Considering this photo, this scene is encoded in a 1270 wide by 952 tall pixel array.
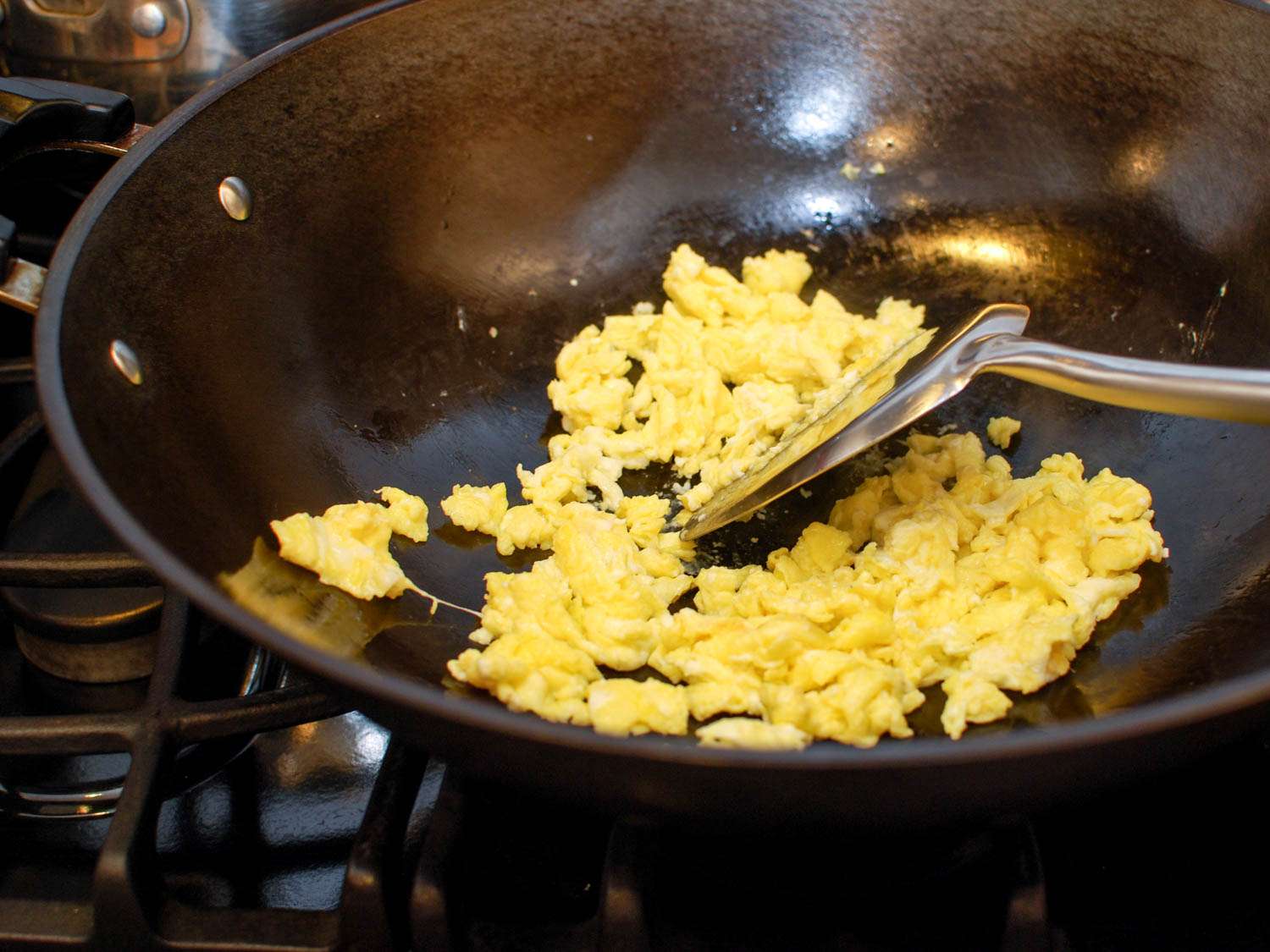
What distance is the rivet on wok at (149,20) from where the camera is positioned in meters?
1.60

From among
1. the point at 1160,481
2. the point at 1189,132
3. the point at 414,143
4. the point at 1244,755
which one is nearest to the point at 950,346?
the point at 1160,481

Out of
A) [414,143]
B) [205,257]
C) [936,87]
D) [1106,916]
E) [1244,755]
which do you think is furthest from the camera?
[936,87]

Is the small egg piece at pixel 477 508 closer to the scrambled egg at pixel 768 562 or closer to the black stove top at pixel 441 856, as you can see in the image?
the scrambled egg at pixel 768 562

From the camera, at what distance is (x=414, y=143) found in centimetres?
156

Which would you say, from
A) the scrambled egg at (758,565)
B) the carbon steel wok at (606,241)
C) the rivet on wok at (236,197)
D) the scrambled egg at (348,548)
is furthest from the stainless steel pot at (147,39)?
the scrambled egg at (348,548)

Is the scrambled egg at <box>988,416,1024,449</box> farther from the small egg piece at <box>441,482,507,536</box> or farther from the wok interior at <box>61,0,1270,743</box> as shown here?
the small egg piece at <box>441,482,507,536</box>

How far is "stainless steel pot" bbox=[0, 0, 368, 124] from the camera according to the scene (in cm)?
161

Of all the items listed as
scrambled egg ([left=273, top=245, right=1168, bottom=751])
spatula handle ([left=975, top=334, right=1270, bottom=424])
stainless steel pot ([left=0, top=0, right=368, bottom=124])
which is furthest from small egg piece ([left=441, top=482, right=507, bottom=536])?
stainless steel pot ([left=0, top=0, right=368, bottom=124])

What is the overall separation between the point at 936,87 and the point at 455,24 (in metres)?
0.71

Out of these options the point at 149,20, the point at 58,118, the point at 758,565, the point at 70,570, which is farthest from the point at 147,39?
the point at 758,565

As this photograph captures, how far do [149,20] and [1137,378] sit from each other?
1.41 m

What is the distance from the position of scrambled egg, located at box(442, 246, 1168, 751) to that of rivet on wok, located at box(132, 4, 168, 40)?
2.48 ft

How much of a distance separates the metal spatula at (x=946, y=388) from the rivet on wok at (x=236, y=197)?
2.17 feet

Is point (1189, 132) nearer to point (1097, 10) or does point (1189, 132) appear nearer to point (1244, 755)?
point (1097, 10)
